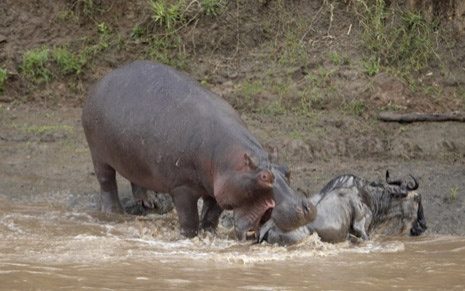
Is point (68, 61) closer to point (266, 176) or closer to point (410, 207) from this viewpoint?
point (410, 207)

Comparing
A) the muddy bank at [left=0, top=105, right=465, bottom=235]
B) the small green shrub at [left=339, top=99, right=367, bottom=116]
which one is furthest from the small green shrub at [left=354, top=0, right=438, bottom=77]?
the muddy bank at [left=0, top=105, right=465, bottom=235]

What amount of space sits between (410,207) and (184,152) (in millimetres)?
2055

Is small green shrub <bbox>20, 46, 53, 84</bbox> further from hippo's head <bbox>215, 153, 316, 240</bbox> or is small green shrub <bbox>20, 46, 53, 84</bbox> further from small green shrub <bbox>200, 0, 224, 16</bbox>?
hippo's head <bbox>215, 153, 316, 240</bbox>

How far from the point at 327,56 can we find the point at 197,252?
194 inches

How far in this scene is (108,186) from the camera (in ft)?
30.8

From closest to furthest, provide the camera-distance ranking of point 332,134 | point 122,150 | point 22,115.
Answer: point 122,150 < point 332,134 < point 22,115

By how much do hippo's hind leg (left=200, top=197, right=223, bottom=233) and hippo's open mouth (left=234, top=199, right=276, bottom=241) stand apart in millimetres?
842

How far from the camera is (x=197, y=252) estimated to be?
7.48 meters

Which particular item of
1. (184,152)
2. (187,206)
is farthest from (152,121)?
(187,206)

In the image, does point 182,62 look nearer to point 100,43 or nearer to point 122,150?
point 100,43

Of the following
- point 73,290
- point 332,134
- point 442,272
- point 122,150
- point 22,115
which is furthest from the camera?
point 22,115

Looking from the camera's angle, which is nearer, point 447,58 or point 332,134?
point 332,134

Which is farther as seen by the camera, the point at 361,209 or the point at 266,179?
the point at 361,209

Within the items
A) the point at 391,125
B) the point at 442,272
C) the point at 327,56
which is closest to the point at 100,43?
the point at 327,56
